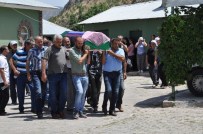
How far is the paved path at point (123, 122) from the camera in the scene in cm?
Answer: 918

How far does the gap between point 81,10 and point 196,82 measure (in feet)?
133

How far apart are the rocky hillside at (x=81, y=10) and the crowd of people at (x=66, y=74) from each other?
28138mm

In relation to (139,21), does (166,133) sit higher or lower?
lower

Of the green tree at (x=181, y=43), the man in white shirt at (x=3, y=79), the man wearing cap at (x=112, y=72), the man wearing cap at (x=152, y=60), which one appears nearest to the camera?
the man wearing cap at (x=112, y=72)

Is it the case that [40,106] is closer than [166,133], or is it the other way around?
[166,133]

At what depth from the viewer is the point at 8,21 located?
20344 millimetres

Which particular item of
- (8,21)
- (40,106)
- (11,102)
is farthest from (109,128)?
(8,21)

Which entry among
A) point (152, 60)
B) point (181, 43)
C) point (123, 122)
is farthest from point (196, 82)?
point (152, 60)

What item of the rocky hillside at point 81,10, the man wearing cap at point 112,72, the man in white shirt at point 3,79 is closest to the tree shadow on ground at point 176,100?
the man wearing cap at point 112,72

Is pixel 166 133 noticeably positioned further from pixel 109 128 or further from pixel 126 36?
pixel 126 36

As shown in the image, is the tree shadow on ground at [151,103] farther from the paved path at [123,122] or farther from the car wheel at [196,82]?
the car wheel at [196,82]

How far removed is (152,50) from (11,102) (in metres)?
5.70

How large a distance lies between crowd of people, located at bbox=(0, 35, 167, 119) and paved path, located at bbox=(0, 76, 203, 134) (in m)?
0.34

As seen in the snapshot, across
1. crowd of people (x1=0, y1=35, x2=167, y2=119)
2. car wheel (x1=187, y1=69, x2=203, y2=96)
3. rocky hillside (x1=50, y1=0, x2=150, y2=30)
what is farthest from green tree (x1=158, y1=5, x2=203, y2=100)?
rocky hillside (x1=50, y1=0, x2=150, y2=30)
